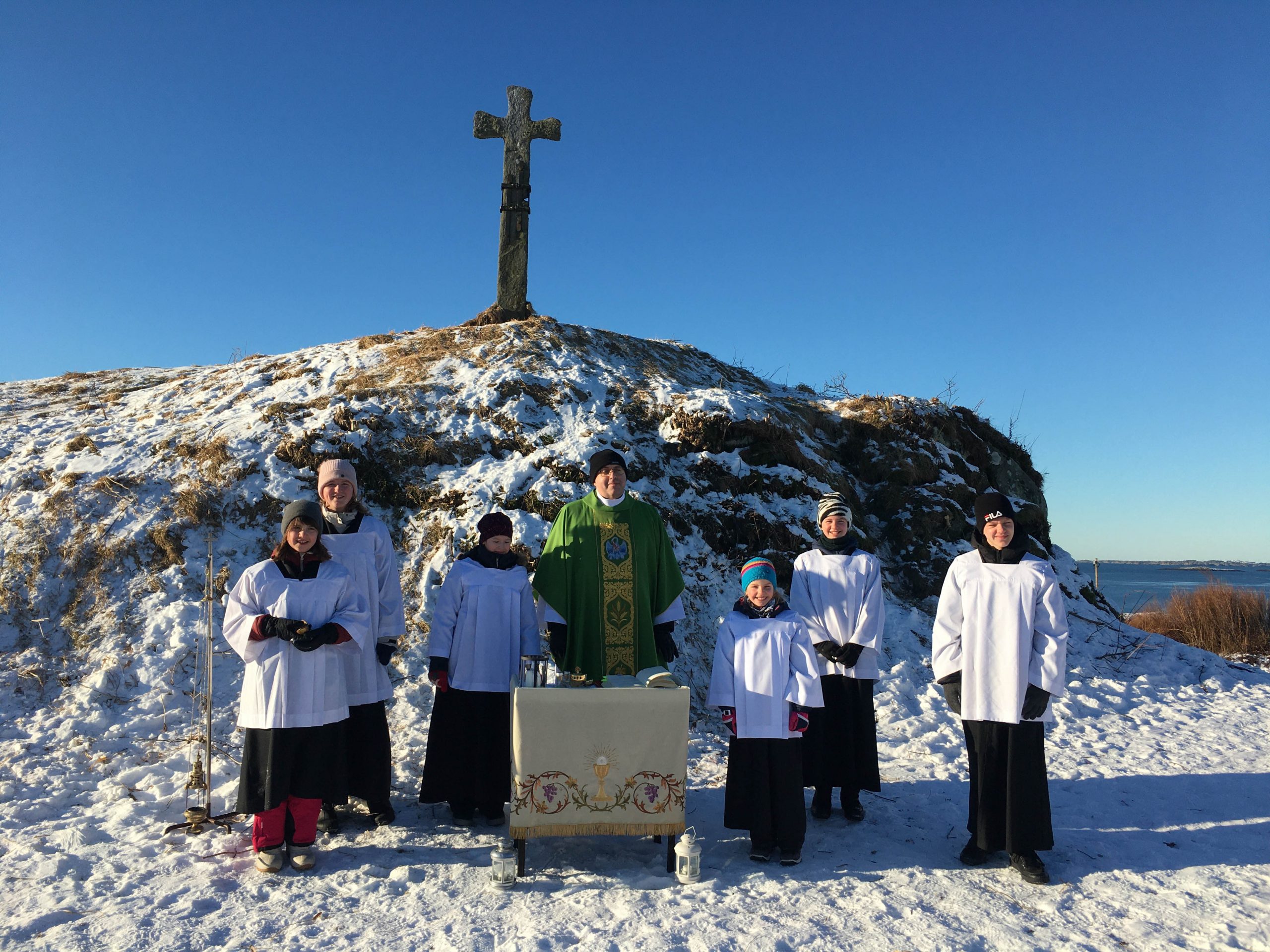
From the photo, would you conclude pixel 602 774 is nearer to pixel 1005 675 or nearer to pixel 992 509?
pixel 1005 675

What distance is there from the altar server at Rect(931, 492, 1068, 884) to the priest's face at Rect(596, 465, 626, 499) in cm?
230

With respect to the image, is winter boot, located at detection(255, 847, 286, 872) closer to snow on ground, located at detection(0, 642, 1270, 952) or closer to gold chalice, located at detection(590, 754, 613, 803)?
snow on ground, located at detection(0, 642, 1270, 952)

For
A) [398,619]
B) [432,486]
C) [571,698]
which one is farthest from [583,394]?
[571,698]

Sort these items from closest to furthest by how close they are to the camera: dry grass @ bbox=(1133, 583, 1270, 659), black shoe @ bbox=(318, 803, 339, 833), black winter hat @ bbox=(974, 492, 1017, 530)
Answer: black winter hat @ bbox=(974, 492, 1017, 530)
black shoe @ bbox=(318, 803, 339, 833)
dry grass @ bbox=(1133, 583, 1270, 659)

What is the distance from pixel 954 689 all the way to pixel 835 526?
1.38 metres

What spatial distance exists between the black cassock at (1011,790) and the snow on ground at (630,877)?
0.22 m

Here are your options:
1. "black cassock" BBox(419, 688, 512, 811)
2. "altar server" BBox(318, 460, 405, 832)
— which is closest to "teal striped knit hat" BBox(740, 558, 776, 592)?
"black cassock" BBox(419, 688, 512, 811)

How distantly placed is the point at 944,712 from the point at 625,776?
4573 mm

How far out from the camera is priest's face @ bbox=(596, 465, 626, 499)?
5.55 metres

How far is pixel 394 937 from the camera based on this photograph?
3.69 meters

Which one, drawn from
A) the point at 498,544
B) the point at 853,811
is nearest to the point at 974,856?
the point at 853,811

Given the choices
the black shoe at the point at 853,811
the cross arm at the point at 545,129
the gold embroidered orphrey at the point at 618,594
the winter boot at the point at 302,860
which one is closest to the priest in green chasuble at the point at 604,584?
the gold embroidered orphrey at the point at 618,594

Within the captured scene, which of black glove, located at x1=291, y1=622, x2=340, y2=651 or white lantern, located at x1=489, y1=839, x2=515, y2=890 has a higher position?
black glove, located at x1=291, y1=622, x2=340, y2=651

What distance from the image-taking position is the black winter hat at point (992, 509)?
4.71 m
